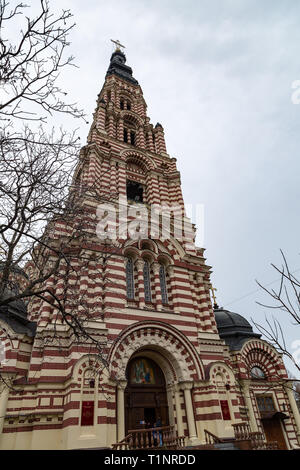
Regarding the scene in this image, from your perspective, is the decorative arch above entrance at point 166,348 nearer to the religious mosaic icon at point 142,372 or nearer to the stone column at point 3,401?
the religious mosaic icon at point 142,372

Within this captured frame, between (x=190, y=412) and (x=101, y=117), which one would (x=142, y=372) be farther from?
(x=101, y=117)

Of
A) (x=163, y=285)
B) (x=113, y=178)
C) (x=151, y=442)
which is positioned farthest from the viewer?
(x=113, y=178)

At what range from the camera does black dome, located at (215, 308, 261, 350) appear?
65.1ft

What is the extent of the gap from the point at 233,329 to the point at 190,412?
9.38 meters

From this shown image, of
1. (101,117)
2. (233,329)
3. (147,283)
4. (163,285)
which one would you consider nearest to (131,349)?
(147,283)

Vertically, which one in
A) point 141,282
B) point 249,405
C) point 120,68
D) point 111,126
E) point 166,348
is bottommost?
point 249,405

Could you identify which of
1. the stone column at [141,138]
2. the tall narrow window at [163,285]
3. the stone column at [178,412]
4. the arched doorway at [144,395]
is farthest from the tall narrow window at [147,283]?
the stone column at [141,138]

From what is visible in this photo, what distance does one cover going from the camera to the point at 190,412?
12914mm

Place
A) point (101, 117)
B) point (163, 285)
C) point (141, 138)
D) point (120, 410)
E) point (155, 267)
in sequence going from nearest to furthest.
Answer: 1. point (120, 410)
2. point (155, 267)
3. point (163, 285)
4. point (101, 117)
5. point (141, 138)

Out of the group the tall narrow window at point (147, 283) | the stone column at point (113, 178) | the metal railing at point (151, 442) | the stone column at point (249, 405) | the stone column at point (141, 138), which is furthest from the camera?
the stone column at point (141, 138)

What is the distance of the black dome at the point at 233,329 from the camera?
1983 cm

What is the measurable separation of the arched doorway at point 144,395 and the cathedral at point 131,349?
5 centimetres

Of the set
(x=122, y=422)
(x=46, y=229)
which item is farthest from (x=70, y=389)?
(x=46, y=229)

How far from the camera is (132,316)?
45.8ft
